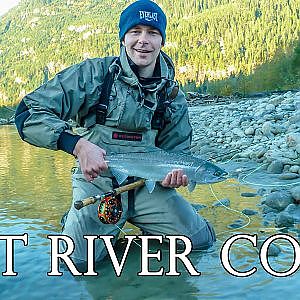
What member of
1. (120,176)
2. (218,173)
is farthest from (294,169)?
(120,176)

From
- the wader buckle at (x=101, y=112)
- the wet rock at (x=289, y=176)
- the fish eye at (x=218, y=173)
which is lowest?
the wet rock at (x=289, y=176)

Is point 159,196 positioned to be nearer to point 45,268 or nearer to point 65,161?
point 45,268

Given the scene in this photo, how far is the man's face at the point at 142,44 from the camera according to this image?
4.54m

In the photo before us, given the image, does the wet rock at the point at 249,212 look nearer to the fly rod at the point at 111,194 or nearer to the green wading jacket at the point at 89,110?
the green wading jacket at the point at 89,110

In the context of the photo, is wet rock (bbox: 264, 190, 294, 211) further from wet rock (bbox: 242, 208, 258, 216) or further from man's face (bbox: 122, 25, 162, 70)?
man's face (bbox: 122, 25, 162, 70)

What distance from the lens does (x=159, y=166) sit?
4.30 m

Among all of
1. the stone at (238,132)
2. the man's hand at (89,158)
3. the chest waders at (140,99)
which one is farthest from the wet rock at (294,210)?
the stone at (238,132)

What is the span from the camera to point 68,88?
4301 mm

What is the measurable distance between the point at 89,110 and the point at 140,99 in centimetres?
47

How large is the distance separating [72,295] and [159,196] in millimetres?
1318

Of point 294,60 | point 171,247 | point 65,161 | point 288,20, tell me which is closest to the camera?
point 171,247

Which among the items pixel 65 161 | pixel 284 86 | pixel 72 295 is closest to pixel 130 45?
pixel 72 295

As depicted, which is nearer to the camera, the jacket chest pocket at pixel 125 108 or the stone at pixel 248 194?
the jacket chest pocket at pixel 125 108

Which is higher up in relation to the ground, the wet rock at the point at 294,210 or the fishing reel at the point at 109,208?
the fishing reel at the point at 109,208
